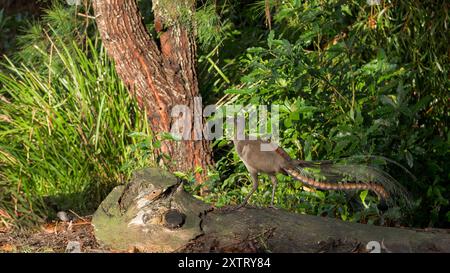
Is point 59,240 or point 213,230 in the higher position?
point 213,230

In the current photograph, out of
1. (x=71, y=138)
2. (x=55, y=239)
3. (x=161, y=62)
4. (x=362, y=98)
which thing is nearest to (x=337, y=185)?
(x=55, y=239)

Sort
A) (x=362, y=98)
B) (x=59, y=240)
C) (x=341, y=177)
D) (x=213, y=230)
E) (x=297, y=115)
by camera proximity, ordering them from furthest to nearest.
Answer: (x=362, y=98)
(x=297, y=115)
(x=59, y=240)
(x=341, y=177)
(x=213, y=230)

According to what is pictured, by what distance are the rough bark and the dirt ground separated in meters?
0.17

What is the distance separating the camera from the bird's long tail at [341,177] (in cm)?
395

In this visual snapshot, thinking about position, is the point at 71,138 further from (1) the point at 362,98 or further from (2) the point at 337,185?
(2) the point at 337,185

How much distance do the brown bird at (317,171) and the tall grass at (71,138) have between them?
1.47 metres

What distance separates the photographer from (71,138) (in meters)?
5.84

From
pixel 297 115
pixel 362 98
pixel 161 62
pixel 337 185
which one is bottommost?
pixel 337 185

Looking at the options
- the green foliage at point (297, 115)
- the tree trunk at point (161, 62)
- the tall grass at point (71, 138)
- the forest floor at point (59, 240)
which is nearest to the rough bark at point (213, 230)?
the forest floor at point (59, 240)

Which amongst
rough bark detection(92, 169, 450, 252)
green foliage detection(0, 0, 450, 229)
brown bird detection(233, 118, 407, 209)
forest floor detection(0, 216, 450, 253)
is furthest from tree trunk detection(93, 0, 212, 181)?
rough bark detection(92, 169, 450, 252)

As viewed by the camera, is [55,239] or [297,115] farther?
[297,115]

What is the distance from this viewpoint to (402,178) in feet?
17.5

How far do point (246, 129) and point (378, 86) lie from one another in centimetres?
91

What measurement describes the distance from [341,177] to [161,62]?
2134 millimetres
